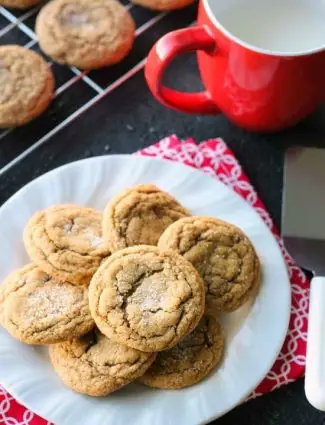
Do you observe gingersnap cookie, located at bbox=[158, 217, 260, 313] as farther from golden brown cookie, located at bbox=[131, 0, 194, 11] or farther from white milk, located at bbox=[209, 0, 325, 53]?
golden brown cookie, located at bbox=[131, 0, 194, 11]

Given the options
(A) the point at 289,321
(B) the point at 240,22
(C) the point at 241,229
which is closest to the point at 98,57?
(B) the point at 240,22

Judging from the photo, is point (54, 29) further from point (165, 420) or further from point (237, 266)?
point (165, 420)

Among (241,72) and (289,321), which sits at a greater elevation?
(241,72)

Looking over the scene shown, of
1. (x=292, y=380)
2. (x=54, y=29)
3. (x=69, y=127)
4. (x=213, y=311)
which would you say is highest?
(x=54, y=29)

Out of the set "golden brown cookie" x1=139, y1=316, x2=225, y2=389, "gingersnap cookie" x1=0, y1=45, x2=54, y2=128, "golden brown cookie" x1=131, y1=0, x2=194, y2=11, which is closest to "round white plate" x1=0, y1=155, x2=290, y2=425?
"golden brown cookie" x1=139, y1=316, x2=225, y2=389

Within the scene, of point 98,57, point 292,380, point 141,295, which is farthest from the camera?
point 98,57

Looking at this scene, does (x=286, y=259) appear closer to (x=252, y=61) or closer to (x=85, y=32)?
(x=252, y=61)

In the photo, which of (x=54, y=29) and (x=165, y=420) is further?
(x=54, y=29)
